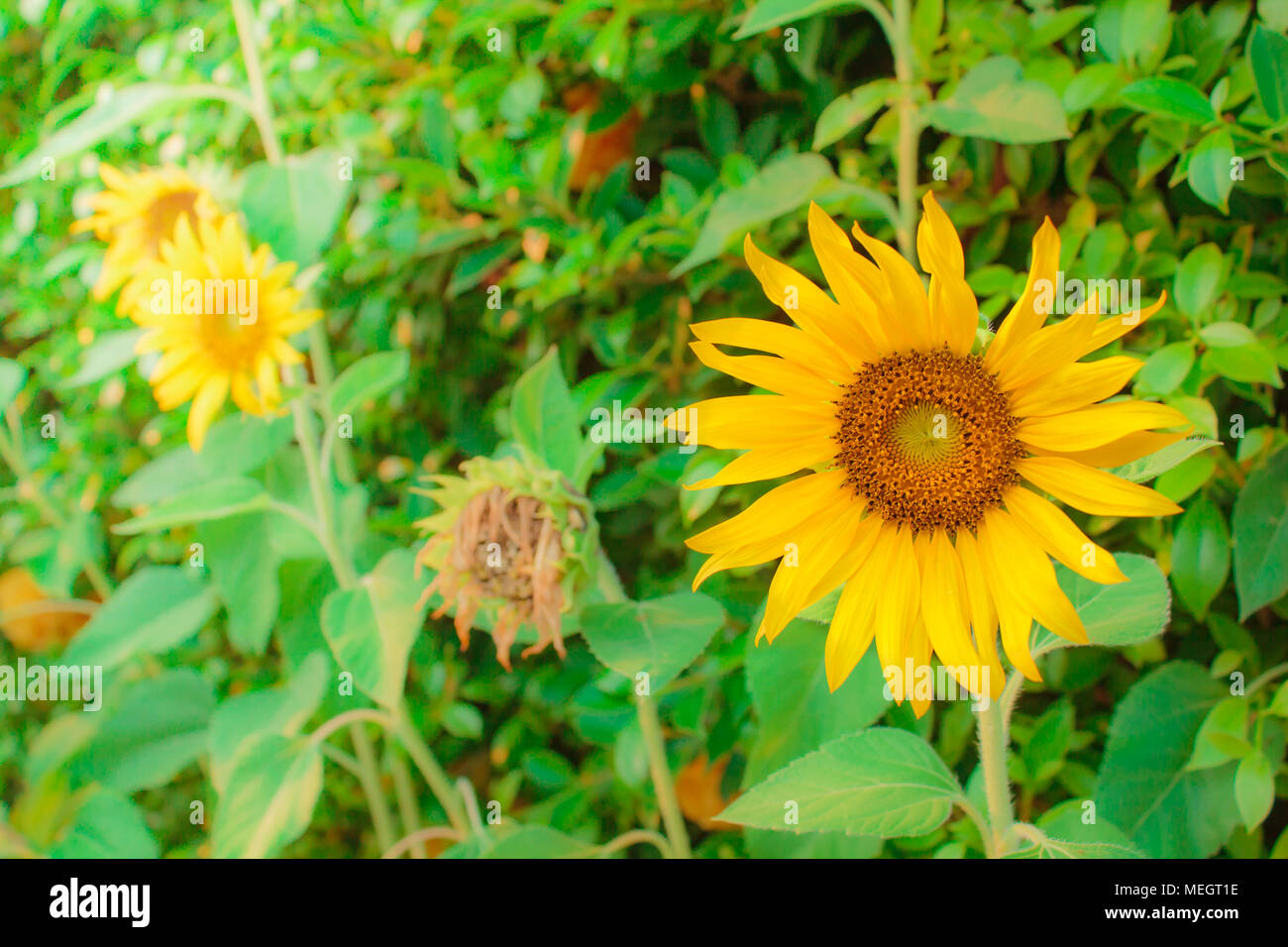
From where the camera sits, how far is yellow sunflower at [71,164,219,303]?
0.69m

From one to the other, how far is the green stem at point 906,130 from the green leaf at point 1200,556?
9.1 inches

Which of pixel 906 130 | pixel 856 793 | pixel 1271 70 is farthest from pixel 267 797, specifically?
pixel 1271 70

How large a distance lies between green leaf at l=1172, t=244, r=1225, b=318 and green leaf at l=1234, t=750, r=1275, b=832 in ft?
0.82

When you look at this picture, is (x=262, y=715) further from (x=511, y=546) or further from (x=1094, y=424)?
(x=1094, y=424)

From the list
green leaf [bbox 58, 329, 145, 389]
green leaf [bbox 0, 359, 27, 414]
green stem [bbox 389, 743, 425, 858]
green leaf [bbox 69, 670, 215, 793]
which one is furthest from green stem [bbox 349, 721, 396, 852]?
green leaf [bbox 0, 359, 27, 414]

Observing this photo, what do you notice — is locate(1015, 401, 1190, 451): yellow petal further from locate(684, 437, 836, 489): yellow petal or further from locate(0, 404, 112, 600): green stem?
locate(0, 404, 112, 600): green stem

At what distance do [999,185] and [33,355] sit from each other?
0.97m

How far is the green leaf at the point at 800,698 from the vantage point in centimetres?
54

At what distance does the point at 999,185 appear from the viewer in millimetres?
618

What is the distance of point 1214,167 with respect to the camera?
0.49 meters

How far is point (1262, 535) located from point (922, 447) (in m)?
0.23

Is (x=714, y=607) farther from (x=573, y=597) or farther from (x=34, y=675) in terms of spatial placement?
(x=34, y=675)

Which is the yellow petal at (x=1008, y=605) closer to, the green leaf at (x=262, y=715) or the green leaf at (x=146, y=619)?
the green leaf at (x=262, y=715)
